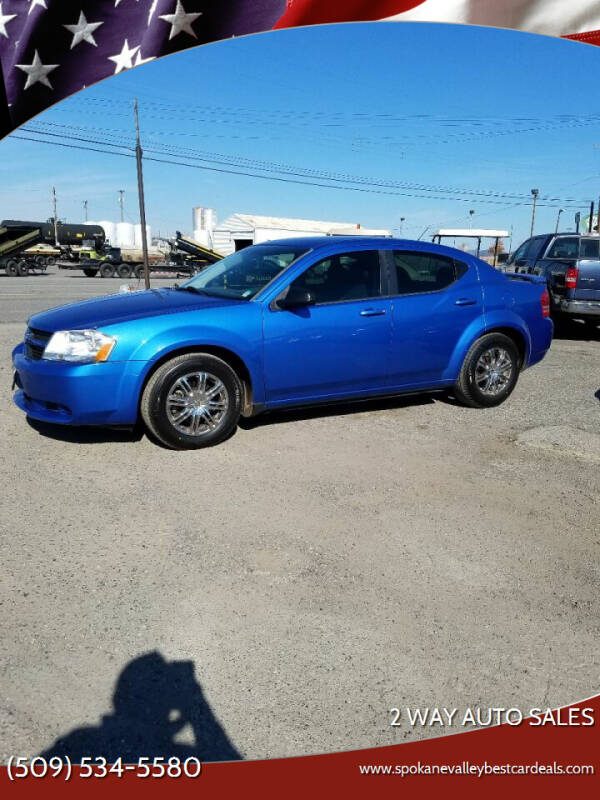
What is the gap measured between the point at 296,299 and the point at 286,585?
2.59 m

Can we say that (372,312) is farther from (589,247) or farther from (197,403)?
(589,247)

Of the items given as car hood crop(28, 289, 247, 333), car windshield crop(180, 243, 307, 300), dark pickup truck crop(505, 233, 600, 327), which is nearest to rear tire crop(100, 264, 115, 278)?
dark pickup truck crop(505, 233, 600, 327)

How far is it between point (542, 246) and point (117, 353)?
Result: 35.4 ft

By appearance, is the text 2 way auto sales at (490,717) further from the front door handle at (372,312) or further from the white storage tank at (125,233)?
the white storage tank at (125,233)

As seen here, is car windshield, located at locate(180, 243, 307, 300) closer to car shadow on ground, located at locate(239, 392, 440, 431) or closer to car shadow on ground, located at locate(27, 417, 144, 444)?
car shadow on ground, located at locate(239, 392, 440, 431)

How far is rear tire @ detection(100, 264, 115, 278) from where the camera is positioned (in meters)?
35.2

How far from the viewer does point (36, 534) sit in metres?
3.51

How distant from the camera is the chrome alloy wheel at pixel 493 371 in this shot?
6.27 metres

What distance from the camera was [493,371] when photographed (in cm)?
636

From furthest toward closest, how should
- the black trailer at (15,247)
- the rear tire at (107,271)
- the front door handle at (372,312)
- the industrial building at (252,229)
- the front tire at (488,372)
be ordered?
1. the industrial building at (252,229)
2. the rear tire at (107,271)
3. the black trailer at (15,247)
4. the front tire at (488,372)
5. the front door handle at (372,312)

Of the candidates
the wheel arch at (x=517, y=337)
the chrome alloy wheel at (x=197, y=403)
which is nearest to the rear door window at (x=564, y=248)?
the wheel arch at (x=517, y=337)

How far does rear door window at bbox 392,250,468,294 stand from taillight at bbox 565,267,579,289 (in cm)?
587

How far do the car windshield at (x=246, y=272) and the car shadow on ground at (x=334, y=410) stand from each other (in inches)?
43.4

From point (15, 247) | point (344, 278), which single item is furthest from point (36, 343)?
point (15, 247)
